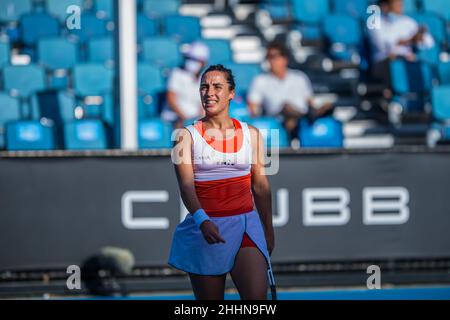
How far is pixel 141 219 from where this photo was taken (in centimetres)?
750

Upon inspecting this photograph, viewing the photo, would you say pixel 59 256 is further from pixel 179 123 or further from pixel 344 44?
A: pixel 344 44

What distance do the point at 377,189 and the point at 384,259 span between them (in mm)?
679

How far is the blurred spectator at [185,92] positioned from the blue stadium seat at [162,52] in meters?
0.95

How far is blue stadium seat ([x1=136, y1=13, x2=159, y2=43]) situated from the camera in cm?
1006

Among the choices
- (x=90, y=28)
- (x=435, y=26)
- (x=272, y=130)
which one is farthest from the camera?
(x=435, y=26)

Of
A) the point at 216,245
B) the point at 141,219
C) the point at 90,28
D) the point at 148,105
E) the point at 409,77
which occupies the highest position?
the point at 90,28

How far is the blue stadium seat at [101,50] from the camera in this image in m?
9.52

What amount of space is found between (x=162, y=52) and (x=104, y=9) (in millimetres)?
1281

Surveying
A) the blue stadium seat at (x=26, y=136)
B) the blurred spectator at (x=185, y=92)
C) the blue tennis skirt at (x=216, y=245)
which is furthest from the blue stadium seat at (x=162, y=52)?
the blue tennis skirt at (x=216, y=245)

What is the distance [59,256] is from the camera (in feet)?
24.4

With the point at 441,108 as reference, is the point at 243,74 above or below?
above

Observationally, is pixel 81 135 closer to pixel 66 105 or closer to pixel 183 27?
pixel 66 105

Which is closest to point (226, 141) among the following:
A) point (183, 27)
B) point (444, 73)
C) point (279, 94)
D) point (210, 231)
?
point (210, 231)

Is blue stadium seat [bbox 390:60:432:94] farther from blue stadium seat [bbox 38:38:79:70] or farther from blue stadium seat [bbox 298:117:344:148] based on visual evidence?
blue stadium seat [bbox 38:38:79:70]
